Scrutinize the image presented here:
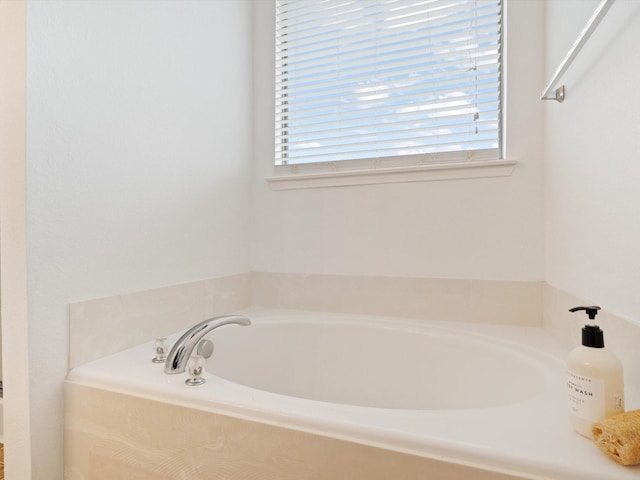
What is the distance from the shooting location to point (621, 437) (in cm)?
55

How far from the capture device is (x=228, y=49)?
174 centimetres

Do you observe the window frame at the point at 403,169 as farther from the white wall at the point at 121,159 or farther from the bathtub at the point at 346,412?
the bathtub at the point at 346,412

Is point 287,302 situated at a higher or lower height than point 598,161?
lower

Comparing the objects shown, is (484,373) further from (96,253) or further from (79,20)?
(79,20)

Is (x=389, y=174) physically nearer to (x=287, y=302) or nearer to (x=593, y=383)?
(x=287, y=302)

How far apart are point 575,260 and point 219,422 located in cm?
105

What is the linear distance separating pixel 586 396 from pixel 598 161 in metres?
0.62

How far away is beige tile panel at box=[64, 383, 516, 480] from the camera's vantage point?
26.4 inches

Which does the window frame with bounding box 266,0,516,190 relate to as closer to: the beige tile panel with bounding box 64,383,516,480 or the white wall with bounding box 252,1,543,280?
the white wall with bounding box 252,1,543,280

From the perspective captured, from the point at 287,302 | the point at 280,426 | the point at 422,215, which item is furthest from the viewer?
the point at 287,302

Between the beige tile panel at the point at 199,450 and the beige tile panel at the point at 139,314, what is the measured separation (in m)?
0.14

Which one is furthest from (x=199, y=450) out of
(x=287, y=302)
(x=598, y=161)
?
(x=598, y=161)

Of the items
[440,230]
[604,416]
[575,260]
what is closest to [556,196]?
[575,260]

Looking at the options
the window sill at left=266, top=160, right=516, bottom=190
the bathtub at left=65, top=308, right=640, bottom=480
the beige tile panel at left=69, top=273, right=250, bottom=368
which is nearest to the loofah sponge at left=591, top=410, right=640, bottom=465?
the bathtub at left=65, top=308, right=640, bottom=480
